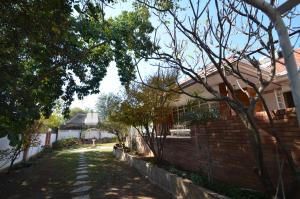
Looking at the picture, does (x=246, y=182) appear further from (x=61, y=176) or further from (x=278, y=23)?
(x=61, y=176)

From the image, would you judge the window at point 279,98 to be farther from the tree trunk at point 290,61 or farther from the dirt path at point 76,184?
the tree trunk at point 290,61

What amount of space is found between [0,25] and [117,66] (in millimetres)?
5397

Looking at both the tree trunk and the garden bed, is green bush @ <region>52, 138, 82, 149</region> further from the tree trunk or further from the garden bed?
the tree trunk

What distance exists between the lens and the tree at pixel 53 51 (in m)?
5.38

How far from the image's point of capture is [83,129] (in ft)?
145

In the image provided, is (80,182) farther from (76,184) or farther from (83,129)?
(83,129)

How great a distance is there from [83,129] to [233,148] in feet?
134

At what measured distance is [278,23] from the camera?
10.9ft

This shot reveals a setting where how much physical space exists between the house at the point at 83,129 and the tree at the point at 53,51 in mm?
20408

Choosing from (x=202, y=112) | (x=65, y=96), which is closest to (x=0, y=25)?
(x=65, y=96)

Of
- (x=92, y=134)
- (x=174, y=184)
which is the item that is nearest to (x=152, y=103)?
(x=174, y=184)

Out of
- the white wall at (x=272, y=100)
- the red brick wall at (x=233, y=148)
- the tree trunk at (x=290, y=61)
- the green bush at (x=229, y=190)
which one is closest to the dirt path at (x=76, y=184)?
the green bush at (x=229, y=190)

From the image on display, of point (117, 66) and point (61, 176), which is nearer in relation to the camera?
point (61, 176)

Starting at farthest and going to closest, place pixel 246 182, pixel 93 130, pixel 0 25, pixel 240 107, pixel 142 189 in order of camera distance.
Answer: pixel 93 130 < pixel 142 189 < pixel 0 25 < pixel 246 182 < pixel 240 107
